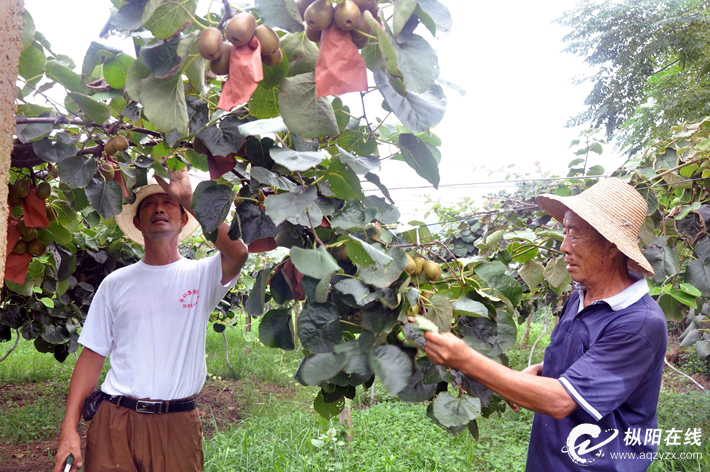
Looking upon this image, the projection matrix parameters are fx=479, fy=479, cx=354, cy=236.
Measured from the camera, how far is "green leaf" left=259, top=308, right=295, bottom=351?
1.00m

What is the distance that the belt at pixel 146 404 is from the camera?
6.23 ft

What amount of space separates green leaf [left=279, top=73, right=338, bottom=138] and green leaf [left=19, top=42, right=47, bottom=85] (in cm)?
73

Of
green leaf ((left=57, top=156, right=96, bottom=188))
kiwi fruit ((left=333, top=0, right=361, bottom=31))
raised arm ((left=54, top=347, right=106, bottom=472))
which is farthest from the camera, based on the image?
raised arm ((left=54, top=347, right=106, bottom=472))

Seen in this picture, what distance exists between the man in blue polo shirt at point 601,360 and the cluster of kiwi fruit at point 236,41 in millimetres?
830

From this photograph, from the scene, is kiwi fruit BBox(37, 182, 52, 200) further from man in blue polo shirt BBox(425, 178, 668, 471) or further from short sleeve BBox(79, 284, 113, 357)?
man in blue polo shirt BBox(425, 178, 668, 471)

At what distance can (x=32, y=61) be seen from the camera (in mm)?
1085

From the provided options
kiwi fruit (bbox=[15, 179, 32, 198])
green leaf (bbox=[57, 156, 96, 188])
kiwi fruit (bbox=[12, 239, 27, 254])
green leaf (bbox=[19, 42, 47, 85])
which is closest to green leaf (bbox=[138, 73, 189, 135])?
green leaf (bbox=[19, 42, 47, 85])

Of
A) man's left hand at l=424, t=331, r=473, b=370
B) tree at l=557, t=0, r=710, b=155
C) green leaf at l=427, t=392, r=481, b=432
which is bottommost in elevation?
green leaf at l=427, t=392, r=481, b=432

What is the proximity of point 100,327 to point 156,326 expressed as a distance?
30 cm

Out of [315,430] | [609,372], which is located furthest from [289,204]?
[315,430]

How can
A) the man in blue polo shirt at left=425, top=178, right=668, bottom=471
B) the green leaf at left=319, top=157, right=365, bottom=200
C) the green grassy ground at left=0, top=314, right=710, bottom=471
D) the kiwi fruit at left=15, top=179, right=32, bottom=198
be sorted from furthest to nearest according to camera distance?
the green grassy ground at left=0, top=314, right=710, bottom=471
the kiwi fruit at left=15, top=179, right=32, bottom=198
the man in blue polo shirt at left=425, top=178, right=668, bottom=471
the green leaf at left=319, top=157, right=365, bottom=200

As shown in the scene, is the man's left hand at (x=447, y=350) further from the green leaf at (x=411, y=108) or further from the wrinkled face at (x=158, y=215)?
the wrinkled face at (x=158, y=215)

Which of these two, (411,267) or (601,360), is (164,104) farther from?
(601,360)

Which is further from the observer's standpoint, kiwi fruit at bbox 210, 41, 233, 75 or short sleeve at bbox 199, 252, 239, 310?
short sleeve at bbox 199, 252, 239, 310
